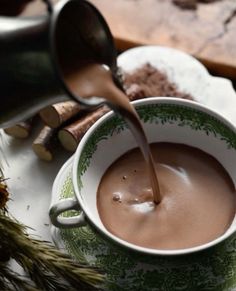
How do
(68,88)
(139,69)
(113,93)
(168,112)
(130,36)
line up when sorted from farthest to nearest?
(130,36) → (139,69) → (168,112) → (113,93) → (68,88)

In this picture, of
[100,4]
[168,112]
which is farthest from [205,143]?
[100,4]

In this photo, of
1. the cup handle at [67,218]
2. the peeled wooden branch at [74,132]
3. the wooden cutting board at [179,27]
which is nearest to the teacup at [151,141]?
the cup handle at [67,218]

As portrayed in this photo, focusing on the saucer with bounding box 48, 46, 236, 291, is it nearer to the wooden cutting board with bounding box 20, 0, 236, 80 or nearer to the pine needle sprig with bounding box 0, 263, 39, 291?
the pine needle sprig with bounding box 0, 263, 39, 291

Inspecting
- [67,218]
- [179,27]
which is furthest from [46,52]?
[179,27]

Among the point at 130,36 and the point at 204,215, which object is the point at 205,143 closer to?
the point at 204,215

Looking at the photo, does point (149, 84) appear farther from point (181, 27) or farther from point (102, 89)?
point (102, 89)

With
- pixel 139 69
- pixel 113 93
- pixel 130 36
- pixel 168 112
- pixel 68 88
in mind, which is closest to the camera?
pixel 68 88
